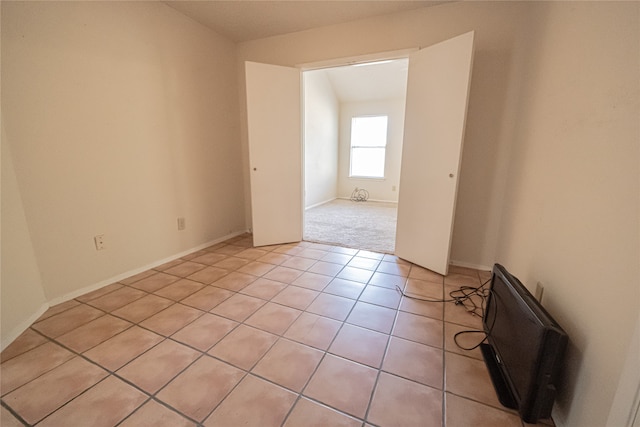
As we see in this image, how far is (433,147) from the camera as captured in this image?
226 centimetres

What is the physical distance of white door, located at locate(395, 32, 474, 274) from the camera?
2031mm

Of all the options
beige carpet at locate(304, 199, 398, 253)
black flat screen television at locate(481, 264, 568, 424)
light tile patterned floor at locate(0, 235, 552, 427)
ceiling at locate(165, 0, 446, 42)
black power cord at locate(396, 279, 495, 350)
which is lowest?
beige carpet at locate(304, 199, 398, 253)

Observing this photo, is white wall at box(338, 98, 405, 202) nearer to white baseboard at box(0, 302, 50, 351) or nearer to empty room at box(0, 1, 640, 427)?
empty room at box(0, 1, 640, 427)

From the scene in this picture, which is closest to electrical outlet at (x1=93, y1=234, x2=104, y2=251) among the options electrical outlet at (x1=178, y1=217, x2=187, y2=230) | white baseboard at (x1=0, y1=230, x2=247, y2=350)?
white baseboard at (x1=0, y1=230, x2=247, y2=350)

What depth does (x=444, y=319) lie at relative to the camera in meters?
1.71

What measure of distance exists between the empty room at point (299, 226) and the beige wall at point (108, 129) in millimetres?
15

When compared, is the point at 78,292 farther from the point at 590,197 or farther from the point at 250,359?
the point at 590,197

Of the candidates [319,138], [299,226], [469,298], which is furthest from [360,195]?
[469,298]

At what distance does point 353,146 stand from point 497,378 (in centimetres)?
595

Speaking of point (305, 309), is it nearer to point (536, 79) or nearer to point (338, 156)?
point (536, 79)

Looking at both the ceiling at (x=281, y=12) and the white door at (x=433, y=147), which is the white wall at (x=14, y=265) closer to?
the ceiling at (x=281, y=12)

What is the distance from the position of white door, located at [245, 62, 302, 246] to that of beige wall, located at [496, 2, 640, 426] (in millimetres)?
2167

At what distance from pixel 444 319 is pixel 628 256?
111cm

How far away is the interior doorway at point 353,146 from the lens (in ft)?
16.1
